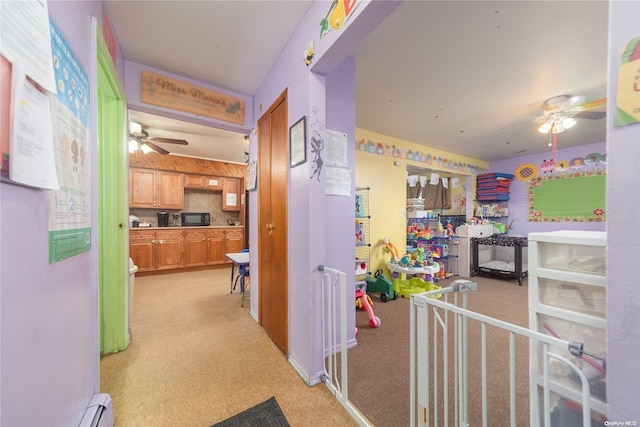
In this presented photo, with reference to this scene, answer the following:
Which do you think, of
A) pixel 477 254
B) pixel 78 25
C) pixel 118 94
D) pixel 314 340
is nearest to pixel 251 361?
pixel 314 340

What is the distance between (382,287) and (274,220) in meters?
1.96

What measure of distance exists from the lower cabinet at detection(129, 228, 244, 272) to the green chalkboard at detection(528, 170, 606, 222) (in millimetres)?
6367

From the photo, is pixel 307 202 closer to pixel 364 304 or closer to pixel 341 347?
pixel 341 347

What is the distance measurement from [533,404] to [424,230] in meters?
3.71

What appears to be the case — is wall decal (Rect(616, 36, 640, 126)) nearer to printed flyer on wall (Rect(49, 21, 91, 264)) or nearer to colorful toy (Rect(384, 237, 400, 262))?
printed flyer on wall (Rect(49, 21, 91, 264))

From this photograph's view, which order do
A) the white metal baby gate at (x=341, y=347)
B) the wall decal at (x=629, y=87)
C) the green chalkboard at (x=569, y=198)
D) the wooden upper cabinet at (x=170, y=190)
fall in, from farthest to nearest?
the wooden upper cabinet at (x=170, y=190) → the green chalkboard at (x=569, y=198) → the white metal baby gate at (x=341, y=347) → the wall decal at (x=629, y=87)

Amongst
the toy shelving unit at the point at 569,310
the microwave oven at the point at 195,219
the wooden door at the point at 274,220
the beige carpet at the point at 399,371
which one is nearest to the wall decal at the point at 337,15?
the wooden door at the point at 274,220

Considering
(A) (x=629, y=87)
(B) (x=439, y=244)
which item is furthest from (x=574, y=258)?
(B) (x=439, y=244)

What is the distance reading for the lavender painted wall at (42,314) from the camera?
61 centimetres

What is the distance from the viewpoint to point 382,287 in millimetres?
3119

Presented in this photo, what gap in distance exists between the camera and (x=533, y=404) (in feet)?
2.42

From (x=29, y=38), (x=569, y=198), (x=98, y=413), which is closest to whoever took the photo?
(x=29, y=38)

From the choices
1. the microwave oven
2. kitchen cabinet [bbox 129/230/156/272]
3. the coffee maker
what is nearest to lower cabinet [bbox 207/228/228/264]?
the microwave oven

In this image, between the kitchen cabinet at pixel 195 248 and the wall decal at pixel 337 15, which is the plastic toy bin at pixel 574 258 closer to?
the wall decal at pixel 337 15
